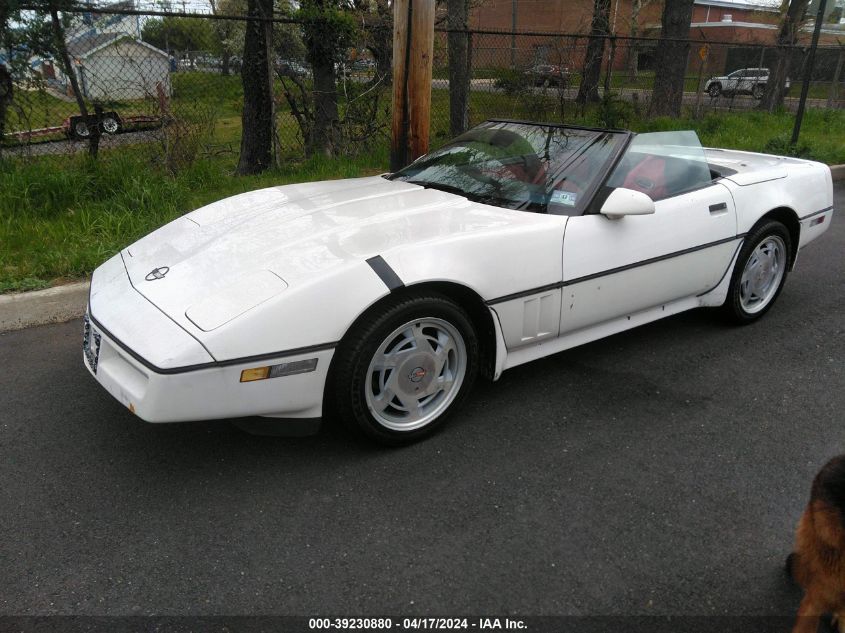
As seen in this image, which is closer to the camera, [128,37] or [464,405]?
[464,405]

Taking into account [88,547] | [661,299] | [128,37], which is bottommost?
[88,547]

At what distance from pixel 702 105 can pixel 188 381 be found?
43.7 ft

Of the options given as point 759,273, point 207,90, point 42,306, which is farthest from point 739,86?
point 42,306

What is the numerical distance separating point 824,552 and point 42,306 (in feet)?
14.5

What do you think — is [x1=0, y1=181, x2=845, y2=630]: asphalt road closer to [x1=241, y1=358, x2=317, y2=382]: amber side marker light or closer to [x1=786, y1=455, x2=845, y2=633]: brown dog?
[x1=786, y1=455, x2=845, y2=633]: brown dog

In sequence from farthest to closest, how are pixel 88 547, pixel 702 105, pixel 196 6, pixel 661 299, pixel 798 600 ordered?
pixel 702 105 → pixel 196 6 → pixel 661 299 → pixel 88 547 → pixel 798 600

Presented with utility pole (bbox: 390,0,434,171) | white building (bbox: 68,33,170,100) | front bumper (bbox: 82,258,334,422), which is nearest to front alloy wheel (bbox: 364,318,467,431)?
front bumper (bbox: 82,258,334,422)

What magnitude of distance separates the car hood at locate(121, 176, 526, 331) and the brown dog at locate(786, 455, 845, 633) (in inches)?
66.8

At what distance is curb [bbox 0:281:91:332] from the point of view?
163 inches

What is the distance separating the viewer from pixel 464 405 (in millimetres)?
3283

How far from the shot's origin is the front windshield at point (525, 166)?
134 inches

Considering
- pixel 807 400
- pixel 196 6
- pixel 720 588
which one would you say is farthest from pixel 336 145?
pixel 720 588

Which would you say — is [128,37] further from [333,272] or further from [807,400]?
[807,400]

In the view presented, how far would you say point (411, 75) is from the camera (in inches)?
204
